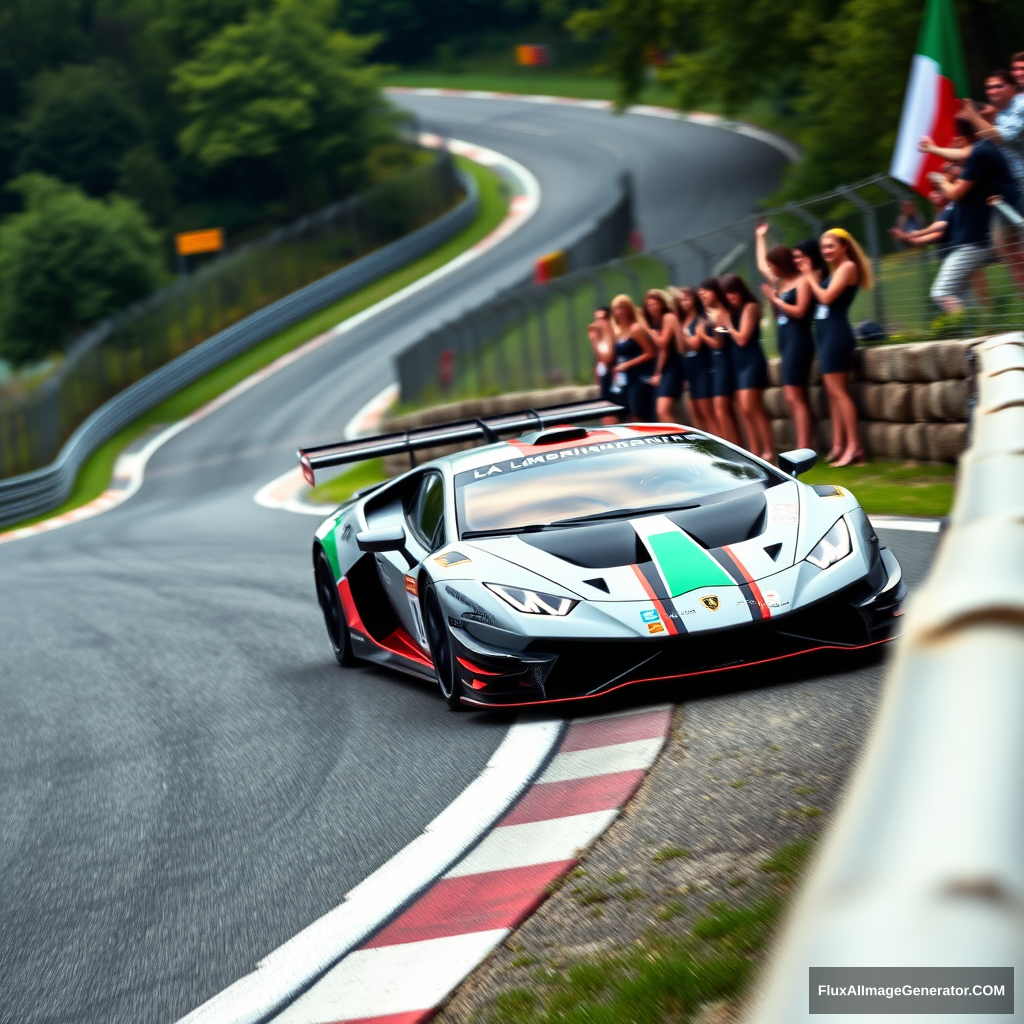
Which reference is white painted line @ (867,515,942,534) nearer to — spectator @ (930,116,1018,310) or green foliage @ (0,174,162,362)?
spectator @ (930,116,1018,310)

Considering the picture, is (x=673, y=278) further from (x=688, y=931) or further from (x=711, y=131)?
(x=711, y=131)

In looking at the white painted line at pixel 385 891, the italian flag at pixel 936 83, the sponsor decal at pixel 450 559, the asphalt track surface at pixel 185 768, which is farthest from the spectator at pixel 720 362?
the white painted line at pixel 385 891

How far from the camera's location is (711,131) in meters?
65.7

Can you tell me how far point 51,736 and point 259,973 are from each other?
4.32m

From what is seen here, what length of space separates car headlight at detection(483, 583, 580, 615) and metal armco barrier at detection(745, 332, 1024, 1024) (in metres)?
4.56

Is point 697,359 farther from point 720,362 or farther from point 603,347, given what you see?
point 603,347

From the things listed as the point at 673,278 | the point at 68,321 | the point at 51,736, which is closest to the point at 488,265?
the point at 68,321

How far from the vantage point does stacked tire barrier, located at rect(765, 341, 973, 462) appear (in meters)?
11.8

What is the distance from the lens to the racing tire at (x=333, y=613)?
8.81 m

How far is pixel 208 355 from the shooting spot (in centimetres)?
4866

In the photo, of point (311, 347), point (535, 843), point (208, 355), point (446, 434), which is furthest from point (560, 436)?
point (208, 355)

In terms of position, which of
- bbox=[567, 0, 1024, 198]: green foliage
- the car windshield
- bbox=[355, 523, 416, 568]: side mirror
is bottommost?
bbox=[567, 0, 1024, 198]: green foliage

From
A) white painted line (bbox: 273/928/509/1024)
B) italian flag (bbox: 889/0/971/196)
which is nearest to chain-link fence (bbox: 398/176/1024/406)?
italian flag (bbox: 889/0/971/196)

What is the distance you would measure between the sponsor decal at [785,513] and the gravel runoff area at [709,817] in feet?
1.89
